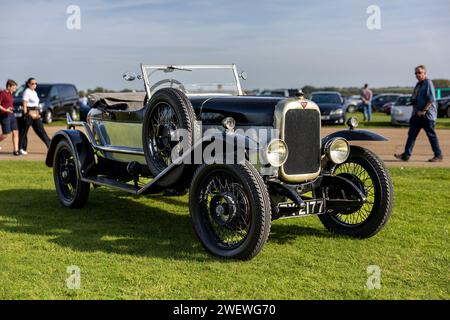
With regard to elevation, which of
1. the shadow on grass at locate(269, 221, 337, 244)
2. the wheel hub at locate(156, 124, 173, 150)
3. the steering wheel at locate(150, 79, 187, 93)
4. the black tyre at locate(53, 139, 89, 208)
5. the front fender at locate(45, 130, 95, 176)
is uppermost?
the steering wheel at locate(150, 79, 187, 93)

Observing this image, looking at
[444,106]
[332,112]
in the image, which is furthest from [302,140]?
[444,106]

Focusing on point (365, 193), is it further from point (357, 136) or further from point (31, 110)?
point (31, 110)

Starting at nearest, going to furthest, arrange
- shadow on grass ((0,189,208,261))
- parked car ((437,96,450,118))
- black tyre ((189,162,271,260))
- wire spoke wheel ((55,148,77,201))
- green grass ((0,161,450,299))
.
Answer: green grass ((0,161,450,299)), black tyre ((189,162,271,260)), shadow on grass ((0,189,208,261)), wire spoke wheel ((55,148,77,201)), parked car ((437,96,450,118))

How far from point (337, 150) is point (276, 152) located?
0.82 metres

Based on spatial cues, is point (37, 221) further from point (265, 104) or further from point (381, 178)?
point (381, 178)

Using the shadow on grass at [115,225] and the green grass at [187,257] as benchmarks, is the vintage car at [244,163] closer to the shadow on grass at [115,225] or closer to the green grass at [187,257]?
the green grass at [187,257]

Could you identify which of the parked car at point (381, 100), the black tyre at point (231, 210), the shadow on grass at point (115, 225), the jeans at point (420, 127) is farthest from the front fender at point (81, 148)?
the parked car at point (381, 100)

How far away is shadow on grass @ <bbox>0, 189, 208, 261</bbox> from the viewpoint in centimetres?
523

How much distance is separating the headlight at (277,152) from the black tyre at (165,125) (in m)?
0.84

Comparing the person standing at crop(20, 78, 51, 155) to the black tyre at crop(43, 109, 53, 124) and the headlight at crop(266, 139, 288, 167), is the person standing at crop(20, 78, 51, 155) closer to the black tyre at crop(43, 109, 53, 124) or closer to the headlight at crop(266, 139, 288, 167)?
the headlight at crop(266, 139, 288, 167)

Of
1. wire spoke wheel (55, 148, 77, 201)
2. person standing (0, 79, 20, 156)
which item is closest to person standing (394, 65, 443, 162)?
wire spoke wheel (55, 148, 77, 201)

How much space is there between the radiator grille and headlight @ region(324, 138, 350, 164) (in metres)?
0.11

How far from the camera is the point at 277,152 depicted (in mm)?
5016

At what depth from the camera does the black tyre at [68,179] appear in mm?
7027
